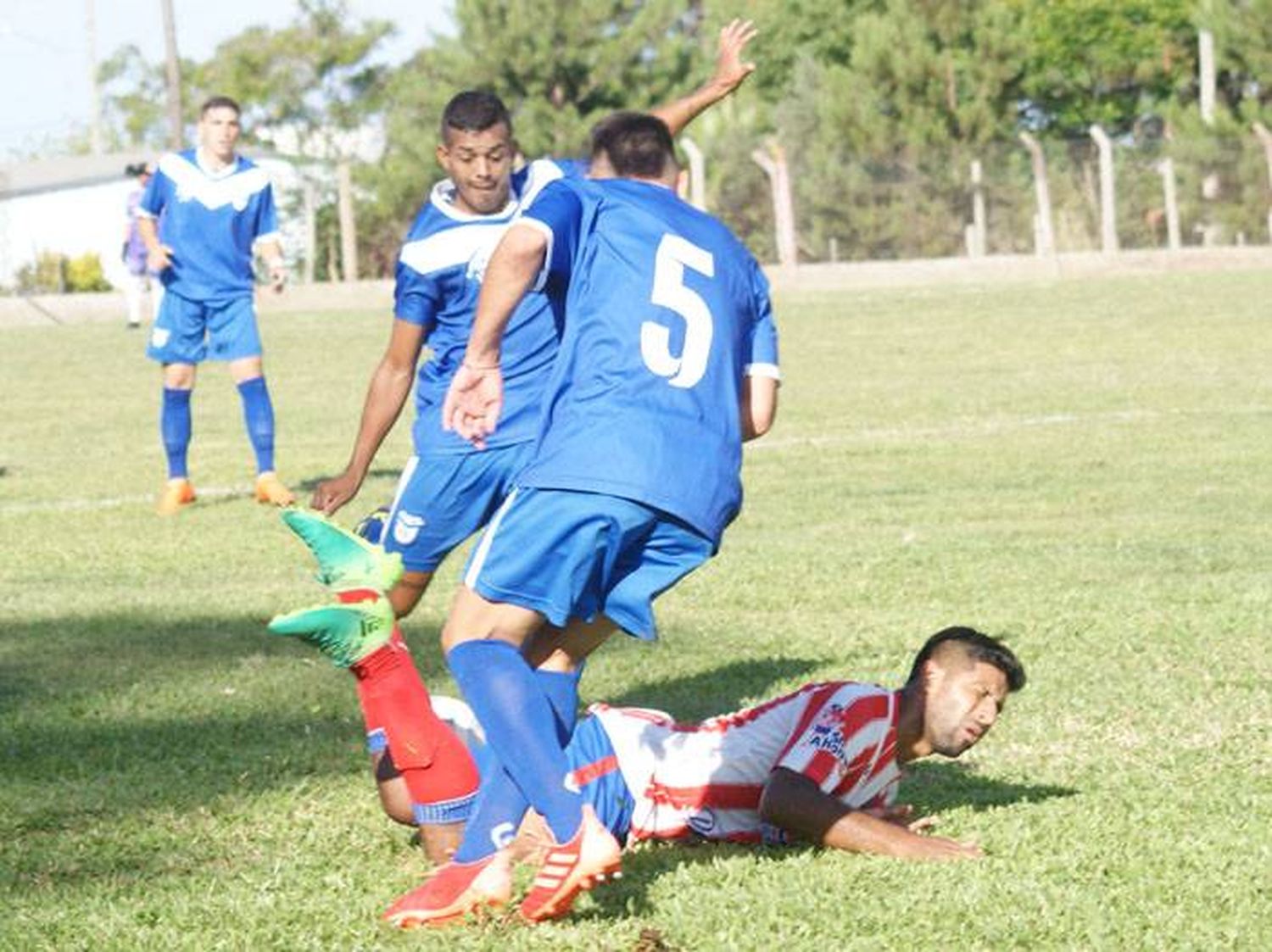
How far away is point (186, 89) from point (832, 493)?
6030cm

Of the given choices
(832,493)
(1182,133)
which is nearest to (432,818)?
(832,493)

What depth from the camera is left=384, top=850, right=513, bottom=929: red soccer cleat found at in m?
4.59

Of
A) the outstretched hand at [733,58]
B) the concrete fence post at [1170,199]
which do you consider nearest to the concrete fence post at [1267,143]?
the concrete fence post at [1170,199]

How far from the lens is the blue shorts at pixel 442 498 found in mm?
6773

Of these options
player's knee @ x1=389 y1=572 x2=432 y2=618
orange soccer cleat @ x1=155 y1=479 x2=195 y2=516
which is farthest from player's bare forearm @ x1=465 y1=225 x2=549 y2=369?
orange soccer cleat @ x1=155 y1=479 x2=195 y2=516

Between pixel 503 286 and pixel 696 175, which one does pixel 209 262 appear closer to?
pixel 503 286

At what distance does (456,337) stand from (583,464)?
2.46 m

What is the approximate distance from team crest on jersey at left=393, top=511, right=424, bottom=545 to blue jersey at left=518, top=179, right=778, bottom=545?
6.36 ft

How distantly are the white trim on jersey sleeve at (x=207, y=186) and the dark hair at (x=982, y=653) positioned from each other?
8.54 m

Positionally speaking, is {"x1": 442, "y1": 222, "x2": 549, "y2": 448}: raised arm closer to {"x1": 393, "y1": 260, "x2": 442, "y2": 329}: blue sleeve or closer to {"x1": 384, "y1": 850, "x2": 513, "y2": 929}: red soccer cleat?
{"x1": 384, "y1": 850, "x2": 513, "y2": 929}: red soccer cleat

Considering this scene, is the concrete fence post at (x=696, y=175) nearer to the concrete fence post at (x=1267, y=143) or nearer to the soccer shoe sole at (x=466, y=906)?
the concrete fence post at (x=1267, y=143)

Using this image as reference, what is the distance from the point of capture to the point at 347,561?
4934mm

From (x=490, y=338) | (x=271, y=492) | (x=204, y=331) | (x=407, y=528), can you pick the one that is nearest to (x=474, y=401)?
(x=490, y=338)

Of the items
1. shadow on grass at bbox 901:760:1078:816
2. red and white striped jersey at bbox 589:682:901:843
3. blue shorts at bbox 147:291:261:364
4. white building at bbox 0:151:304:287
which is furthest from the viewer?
white building at bbox 0:151:304:287
